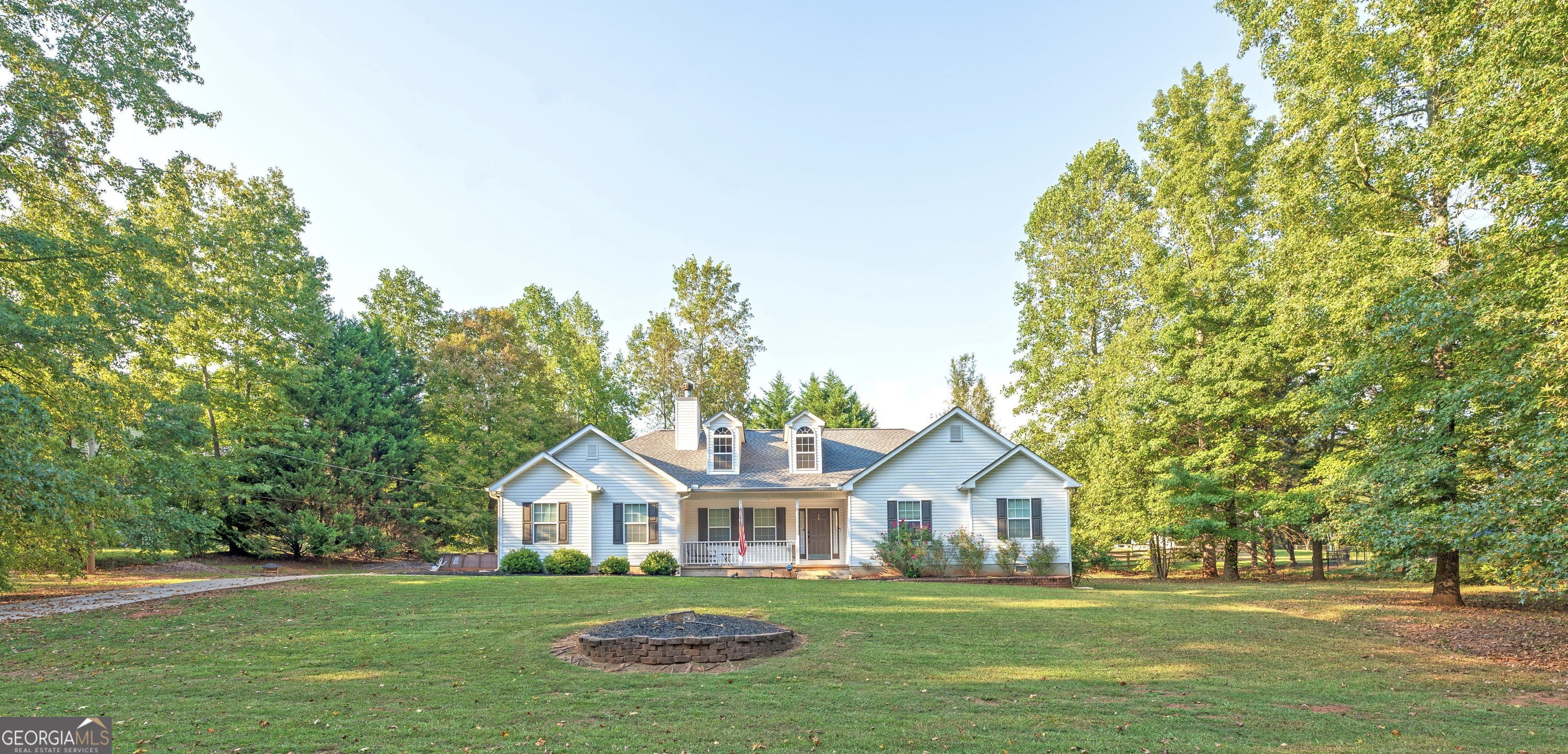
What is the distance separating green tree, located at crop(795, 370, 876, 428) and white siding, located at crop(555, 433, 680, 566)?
1799cm

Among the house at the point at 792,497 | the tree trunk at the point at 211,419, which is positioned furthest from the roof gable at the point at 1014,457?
the tree trunk at the point at 211,419

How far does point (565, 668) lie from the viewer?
27.9ft

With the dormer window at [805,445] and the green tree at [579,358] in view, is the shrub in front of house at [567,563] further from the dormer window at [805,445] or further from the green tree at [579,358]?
the green tree at [579,358]

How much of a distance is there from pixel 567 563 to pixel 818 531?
27.7 ft

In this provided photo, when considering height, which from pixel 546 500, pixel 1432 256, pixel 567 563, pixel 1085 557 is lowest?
pixel 1085 557

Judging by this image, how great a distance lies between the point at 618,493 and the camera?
878 inches

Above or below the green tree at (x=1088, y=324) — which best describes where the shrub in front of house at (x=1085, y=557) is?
below

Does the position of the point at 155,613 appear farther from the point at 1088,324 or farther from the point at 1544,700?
the point at 1088,324

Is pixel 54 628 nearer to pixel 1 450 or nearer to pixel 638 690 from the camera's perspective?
pixel 1 450

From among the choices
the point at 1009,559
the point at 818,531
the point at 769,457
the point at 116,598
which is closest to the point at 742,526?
the point at 818,531

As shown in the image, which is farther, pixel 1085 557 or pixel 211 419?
pixel 211 419

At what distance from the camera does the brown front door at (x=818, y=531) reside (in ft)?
80.1

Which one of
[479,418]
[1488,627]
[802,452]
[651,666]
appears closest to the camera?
[651,666]

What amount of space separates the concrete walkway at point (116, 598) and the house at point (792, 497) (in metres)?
6.65
